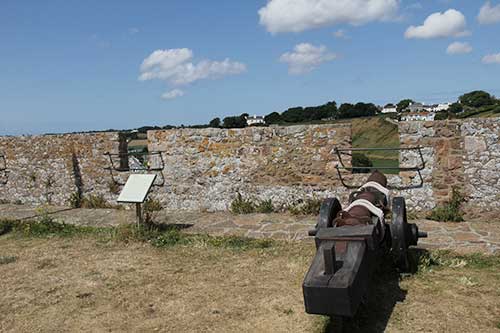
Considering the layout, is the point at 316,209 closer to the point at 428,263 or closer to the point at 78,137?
the point at 428,263

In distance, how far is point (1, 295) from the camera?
16.6 ft

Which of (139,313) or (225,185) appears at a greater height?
(225,185)

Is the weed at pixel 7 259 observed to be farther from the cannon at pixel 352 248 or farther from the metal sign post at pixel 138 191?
the cannon at pixel 352 248

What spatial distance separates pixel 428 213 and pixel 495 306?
11.4 ft

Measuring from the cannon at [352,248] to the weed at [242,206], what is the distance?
12.0 feet

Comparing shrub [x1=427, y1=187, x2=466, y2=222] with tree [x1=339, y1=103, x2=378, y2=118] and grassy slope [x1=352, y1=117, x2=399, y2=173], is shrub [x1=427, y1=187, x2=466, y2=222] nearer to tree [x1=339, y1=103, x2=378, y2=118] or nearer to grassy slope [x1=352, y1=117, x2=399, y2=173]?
grassy slope [x1=352, y1=117, x2=399, y2=173]

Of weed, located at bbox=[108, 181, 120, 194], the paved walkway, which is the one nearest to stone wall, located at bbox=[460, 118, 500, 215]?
the paved walkway

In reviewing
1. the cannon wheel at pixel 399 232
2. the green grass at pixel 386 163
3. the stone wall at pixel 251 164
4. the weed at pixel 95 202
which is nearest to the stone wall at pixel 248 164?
the stone wall at pixel 251 164

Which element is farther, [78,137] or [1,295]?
[78,137]

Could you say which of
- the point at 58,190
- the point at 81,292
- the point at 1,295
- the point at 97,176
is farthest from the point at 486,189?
the point at 58,190

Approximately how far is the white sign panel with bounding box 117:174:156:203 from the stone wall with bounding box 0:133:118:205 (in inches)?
104

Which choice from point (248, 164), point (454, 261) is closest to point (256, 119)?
point (248, 164)

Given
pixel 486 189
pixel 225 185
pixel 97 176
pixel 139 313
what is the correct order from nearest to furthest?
pixel 139 313, pixel 486 189, pixel 225 185, pixel 97 176

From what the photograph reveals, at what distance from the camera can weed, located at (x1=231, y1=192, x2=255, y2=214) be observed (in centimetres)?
865
